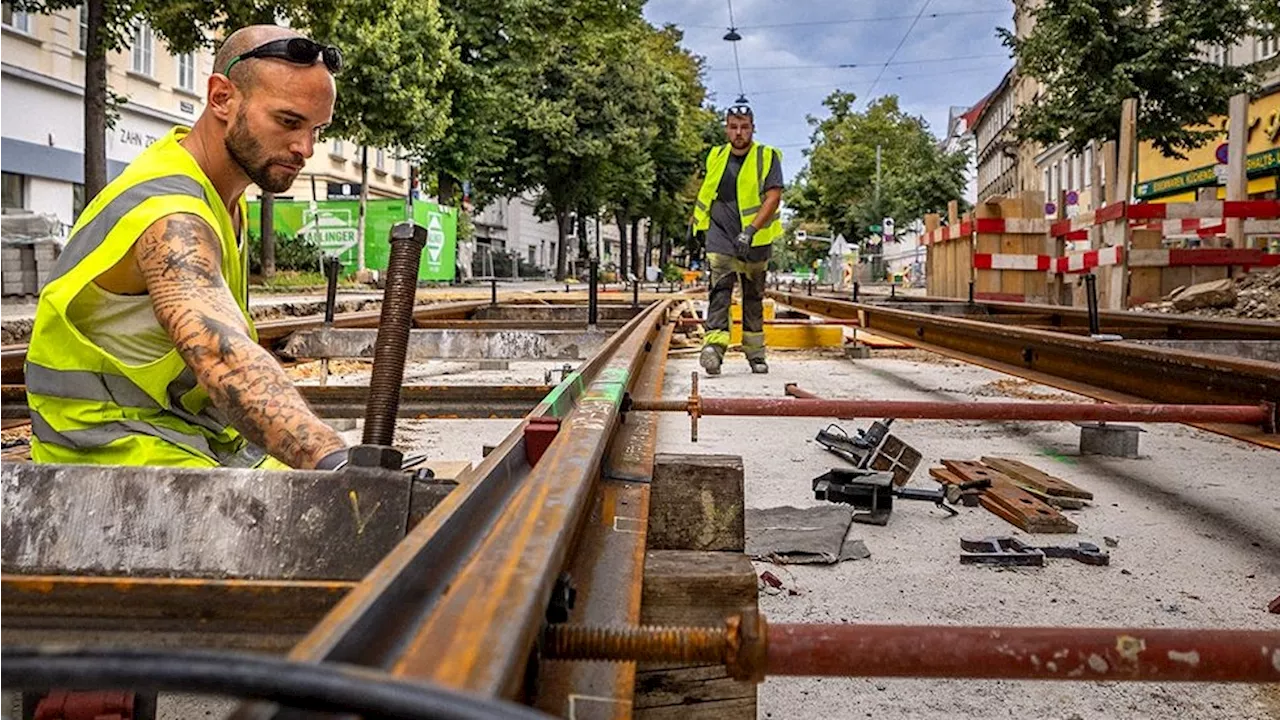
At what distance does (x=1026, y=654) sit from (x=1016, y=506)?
288 cm

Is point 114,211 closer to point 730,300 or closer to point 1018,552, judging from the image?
point 1018,552

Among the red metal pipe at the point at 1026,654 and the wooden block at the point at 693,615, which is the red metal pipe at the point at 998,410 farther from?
the red metal pipe at the point at 1026,654

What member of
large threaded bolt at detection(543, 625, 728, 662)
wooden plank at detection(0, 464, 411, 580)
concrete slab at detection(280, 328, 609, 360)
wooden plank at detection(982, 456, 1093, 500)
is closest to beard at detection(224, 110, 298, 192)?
wooden plank at detection(0, 464, 411, 580)

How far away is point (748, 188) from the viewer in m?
8.86

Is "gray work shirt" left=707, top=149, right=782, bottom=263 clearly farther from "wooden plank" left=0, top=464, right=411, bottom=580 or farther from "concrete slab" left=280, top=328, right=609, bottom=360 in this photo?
"wooden plank" left=0, top=464, right=411, bottom=580

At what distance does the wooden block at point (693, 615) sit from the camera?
1819mm

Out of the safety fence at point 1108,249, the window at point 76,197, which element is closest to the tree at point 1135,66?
the safety fence at point 1108,249

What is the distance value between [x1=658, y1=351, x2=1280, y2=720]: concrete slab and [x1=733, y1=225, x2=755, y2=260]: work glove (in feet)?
8.58

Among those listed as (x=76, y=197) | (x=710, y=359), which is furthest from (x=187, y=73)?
(x=710, y=359)

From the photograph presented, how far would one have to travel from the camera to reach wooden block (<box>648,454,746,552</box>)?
8.24 feet

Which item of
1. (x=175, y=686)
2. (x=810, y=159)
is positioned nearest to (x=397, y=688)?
(x=175, y=686)

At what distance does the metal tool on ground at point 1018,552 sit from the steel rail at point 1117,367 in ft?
2.21

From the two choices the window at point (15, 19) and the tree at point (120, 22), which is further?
the window at point (15, 19)

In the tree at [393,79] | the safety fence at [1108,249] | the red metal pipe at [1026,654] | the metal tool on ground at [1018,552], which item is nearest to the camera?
the red metal pipe at [1026,654]
